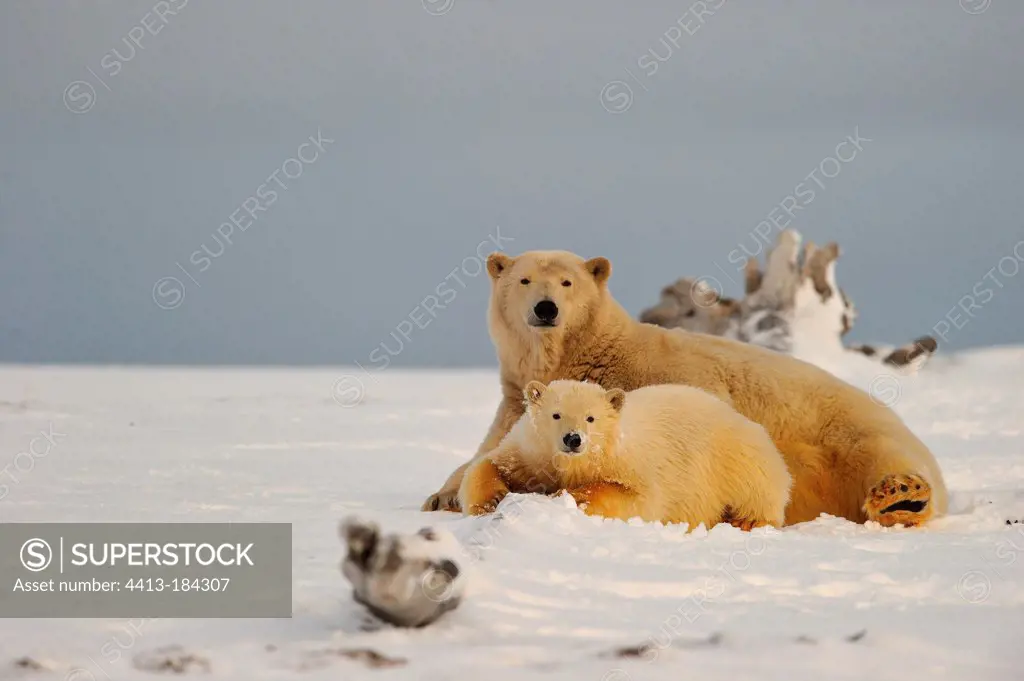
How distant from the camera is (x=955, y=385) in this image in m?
→ 21.4

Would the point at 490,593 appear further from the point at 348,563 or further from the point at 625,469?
the point at 625,469

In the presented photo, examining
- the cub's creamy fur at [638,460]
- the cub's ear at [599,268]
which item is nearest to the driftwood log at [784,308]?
the cub's ear at [599,268]

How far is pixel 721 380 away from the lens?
26.6 ft

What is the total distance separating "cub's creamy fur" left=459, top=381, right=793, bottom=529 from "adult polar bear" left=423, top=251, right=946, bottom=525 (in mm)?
544

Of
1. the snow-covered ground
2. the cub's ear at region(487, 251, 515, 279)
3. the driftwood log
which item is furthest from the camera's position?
the driftwood log

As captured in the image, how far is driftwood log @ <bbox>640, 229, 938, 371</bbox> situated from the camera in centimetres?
2258

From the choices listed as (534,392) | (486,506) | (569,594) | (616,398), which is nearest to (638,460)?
(616,398)

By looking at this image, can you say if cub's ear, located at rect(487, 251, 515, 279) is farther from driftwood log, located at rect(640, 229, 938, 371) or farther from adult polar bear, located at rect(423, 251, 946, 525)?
driftwood log, located at rect(640, 229, 938, 371)

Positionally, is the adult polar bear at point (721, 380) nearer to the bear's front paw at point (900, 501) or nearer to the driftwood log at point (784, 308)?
the bear's front paw at point (900, 501)

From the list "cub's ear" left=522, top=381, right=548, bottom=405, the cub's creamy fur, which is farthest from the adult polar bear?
"cub's ear" left=522, top=381, right=548, bottom=405

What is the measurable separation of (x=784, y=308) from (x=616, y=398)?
54.5 feet

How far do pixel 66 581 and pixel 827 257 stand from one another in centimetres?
1939

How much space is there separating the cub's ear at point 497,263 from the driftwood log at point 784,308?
14194 millimetres

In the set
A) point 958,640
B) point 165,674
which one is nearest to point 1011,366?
point 958,640
